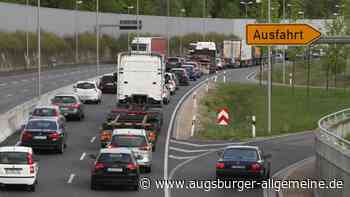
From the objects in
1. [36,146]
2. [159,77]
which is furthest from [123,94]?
[36,146]

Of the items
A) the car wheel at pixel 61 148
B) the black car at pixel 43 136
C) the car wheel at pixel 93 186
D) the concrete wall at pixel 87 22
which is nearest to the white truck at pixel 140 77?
the car wheel at pixel 61 148

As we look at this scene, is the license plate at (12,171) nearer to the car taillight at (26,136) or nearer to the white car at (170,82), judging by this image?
the car taillight at (26,136)

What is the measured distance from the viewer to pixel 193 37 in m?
161

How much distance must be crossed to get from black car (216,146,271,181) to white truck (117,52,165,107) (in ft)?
73.3

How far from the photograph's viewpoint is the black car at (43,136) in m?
41.0

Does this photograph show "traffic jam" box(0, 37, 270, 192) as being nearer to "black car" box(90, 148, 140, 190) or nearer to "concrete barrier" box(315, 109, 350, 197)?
"black car" box(90, 148, 140, 190)

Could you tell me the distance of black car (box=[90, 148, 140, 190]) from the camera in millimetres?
31375

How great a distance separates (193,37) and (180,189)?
422 feet

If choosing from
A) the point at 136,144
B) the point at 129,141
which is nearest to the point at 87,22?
the point at 129,141

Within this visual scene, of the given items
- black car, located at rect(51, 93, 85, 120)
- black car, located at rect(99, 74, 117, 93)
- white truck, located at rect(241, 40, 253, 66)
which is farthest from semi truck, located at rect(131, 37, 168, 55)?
black car, located at rect(51, 93, 85, 120)

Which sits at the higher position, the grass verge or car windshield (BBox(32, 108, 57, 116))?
car windshield (BBox(32, 108, 57, 116))

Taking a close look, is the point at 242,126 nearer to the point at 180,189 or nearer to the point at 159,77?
the point at 159,77

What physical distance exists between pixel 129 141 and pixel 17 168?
6.83m

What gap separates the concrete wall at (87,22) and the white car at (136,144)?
259 feet
